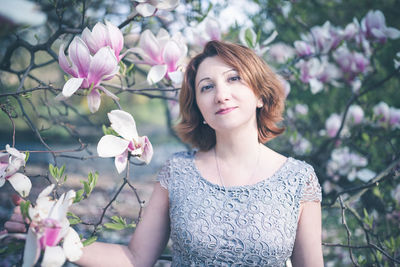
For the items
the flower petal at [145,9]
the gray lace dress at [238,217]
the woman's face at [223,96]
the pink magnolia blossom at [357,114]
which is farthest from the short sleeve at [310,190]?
the pink magnolia blossom at [357,114]

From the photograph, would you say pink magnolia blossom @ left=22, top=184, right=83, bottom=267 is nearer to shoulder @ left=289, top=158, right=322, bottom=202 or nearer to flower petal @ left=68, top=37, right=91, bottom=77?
flower petal @ left=68, top=37, right=91, bottom=77

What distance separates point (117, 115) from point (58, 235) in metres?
0.31

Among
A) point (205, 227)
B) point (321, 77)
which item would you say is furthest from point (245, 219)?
point (321, 77)

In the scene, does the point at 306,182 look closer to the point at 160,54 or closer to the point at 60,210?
the point at 160,54

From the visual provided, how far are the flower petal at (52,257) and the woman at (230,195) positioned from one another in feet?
0.83

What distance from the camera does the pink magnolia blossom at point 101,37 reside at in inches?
32.2

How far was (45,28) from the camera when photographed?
1.45 m

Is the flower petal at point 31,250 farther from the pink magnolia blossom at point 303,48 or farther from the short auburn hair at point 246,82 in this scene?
the pink magnolia blossom at point 303,48

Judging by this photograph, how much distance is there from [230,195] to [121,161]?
380 millimetres

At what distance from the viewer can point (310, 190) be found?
1071 mm

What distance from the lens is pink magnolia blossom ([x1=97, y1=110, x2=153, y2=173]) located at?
83 centimetres

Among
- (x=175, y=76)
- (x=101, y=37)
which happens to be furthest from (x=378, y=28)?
(x=101, y=37)

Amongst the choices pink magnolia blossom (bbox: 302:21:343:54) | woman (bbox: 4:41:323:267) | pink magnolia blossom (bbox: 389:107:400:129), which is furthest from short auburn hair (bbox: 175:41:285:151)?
pink magnolia blossom (bbox: 389:107:400:129)

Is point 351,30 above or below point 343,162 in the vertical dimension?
above
